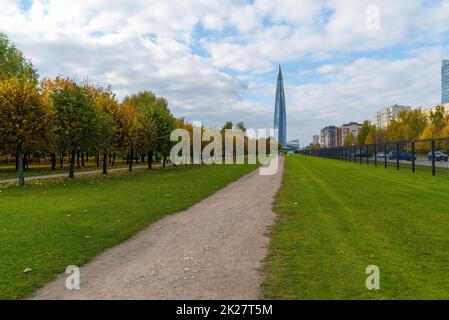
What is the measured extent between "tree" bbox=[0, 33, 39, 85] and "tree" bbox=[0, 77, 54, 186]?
19.1 metres

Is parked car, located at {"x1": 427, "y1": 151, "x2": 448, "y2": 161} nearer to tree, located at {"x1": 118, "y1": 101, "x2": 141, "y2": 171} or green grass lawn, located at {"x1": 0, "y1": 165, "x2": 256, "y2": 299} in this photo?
green grass lawn, located at {"x1": 0, "y1": 165, "x2": 256, "y2": 299}

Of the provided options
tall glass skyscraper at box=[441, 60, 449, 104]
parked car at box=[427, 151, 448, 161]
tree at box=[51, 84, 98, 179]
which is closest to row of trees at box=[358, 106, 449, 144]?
parked car at box=[427, 151, 448, 161]

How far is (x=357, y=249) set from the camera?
736 cm

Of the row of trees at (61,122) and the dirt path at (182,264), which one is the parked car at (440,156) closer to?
the dirt path at (182,264)

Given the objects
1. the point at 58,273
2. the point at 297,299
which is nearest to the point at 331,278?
the point at 297,299

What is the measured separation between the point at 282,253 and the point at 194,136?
52.5 m

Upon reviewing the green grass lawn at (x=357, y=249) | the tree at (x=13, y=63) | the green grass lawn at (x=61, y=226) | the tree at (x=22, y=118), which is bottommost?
the green grass lawn at (x=61, y=226)

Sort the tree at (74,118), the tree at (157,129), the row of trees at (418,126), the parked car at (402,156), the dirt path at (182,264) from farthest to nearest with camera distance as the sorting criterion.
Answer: the row of trees at (418,126), the tree at (157,129), the parked car at (402,156), the tree at (74,118), the dirt path at (182,264)

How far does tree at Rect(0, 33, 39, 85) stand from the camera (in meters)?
40.2

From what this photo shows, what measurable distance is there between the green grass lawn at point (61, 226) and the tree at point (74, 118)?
9.45 meters

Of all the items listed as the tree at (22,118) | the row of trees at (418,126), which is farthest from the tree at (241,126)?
the tree at (22,118)

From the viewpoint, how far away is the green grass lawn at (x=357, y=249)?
5.23 meters

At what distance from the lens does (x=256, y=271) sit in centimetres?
607

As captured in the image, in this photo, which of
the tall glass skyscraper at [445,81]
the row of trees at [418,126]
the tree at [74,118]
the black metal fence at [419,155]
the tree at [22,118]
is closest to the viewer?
the tree at [22,118]
